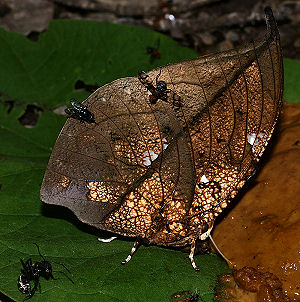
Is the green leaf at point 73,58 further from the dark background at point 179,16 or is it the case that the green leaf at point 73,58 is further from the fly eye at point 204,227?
the fly eye at point 204,227

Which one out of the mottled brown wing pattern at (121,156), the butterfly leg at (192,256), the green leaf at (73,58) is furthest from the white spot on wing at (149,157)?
the green leaf at (73,58)

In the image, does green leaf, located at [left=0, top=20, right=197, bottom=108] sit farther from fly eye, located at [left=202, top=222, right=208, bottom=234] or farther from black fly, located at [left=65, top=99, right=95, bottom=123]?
fly eye, located at [left=202, top=222, right=208, bottom=234]

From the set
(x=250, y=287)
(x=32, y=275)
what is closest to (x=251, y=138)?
(x=250, y=287)

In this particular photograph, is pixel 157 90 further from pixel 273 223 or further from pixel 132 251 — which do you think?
pixel 273 223

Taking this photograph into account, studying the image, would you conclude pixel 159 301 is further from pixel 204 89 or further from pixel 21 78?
pixel 21 78

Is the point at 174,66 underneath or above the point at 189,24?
above

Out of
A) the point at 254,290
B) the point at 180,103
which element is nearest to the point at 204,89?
the point at 180,103
